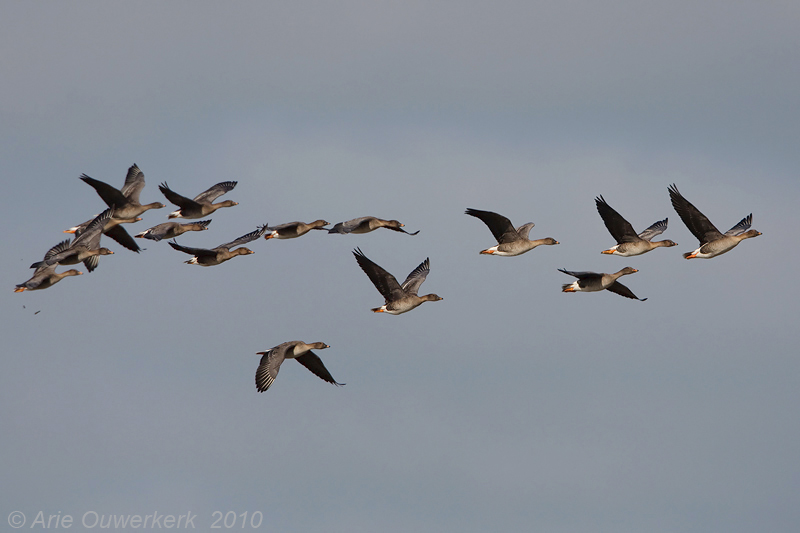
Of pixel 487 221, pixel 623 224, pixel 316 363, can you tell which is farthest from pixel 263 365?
pixel 623 224

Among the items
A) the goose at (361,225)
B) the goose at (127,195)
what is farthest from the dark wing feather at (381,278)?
the goose at (127,195)

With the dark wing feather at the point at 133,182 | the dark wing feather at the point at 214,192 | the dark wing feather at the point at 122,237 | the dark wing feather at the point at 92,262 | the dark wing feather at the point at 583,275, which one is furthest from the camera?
the dark wing feather at the point at 214,192

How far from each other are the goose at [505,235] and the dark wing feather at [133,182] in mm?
11747

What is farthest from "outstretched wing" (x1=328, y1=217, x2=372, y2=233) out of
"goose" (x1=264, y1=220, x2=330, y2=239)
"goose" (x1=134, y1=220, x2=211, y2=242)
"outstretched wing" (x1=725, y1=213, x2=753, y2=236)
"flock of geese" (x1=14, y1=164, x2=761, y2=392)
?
"outstretched wing" (x1=725, y1=213, x2=753, y2=236)

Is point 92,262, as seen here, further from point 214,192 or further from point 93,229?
point 214,192

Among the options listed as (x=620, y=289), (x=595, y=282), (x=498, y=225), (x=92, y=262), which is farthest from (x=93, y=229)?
(x=620, y=289)

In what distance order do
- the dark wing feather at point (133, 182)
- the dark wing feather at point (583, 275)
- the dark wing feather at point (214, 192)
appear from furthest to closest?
the dark wing feather at point (214, 192) < the dark wing feather at point (133, 182) < the dark wing feather at point (583, 275)

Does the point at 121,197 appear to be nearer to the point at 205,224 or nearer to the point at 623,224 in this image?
the point at 205,224

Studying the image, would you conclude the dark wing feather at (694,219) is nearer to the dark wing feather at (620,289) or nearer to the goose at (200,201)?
the dark wing feather at (620,289)

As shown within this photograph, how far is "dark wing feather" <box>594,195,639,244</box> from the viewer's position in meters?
37.5

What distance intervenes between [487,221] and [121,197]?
475 inches

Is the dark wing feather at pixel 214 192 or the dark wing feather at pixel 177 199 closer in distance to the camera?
the dark wing feather at pixel 177 199

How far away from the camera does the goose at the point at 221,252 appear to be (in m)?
37.4

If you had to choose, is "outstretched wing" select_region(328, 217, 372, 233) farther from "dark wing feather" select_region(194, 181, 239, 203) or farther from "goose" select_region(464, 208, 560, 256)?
"dark wing feather" select_region(194, 181, 239, 203)
